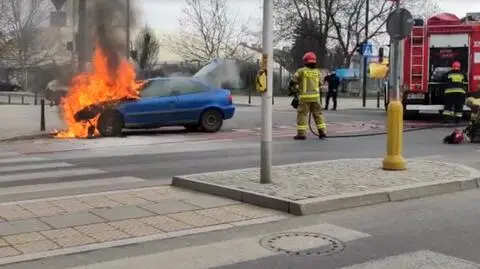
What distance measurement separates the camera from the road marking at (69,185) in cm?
793

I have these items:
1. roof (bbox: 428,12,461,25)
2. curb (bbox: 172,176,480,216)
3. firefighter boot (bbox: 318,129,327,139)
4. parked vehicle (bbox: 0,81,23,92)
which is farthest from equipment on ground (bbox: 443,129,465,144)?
parked vehicle (bbox: 0,81,23,92)

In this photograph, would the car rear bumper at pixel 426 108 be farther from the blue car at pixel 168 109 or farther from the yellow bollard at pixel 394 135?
the yellow bollard at pixel 394 135

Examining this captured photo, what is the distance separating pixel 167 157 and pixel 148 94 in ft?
13.7

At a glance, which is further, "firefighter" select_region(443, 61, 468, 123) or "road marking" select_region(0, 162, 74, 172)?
"firefighter" select_region(443, 61, 468, 123)

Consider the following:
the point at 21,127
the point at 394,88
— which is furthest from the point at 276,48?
the point at 394,88

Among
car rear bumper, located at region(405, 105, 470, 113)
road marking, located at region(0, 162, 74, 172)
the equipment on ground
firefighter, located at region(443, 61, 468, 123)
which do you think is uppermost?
firefighter, located at region(443, 61, 468, 123)

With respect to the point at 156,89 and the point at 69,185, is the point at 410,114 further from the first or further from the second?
the point at 69,185

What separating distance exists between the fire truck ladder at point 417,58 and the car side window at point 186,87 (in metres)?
6.32

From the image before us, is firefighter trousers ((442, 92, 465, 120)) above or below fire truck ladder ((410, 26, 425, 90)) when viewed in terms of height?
below

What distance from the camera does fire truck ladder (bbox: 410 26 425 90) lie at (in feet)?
59.5

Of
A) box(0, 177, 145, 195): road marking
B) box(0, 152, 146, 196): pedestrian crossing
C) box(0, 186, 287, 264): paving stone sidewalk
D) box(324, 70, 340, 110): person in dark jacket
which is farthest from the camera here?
box(324, 70, 340, 110): person in dark jacket

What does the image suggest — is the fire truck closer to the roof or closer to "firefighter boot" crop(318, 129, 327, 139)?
the roof

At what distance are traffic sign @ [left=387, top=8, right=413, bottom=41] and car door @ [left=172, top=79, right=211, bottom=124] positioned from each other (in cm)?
724

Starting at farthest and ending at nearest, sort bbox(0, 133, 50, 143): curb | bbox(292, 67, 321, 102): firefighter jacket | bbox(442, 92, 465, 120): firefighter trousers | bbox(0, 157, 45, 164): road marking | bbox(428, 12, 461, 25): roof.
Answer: bbox(428, 12, 461, 25): roof → bbox(442, 92, 465, 120): firefighter trousers → bbox(0, 133, 50, 143): curb → bbox(292, 67, 321, 102): firefighter jacket → bbox(0, 157, 45, 164): road marking
